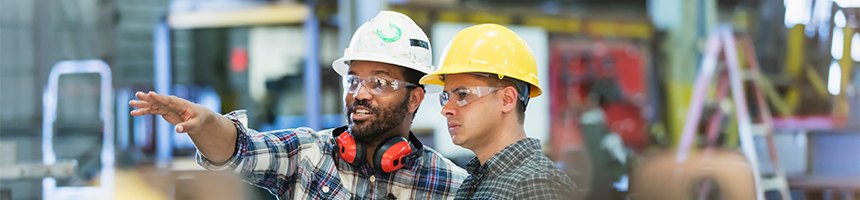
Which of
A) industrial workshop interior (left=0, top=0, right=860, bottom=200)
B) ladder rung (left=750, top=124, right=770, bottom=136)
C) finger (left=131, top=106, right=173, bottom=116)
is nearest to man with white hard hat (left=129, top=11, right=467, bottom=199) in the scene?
finger (left=131, top=106, right=173, bottom=116)

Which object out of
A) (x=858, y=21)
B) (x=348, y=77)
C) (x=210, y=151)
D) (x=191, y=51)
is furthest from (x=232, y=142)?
(x=858, y=21)

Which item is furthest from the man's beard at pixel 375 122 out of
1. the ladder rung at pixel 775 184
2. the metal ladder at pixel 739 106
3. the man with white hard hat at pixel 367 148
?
A: the ladder rung at pixel 775 184

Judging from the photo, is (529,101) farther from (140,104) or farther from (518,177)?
(140,104)

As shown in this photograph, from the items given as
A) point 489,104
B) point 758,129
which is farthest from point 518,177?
point 758,129

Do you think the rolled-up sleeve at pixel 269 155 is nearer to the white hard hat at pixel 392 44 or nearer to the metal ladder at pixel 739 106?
the white hard hat at pixel 392 44

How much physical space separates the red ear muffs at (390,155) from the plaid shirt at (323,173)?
42mm

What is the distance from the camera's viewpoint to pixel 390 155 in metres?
1.94

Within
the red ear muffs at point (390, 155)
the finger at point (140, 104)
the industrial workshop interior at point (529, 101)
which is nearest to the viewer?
the finger at point (140, 104)

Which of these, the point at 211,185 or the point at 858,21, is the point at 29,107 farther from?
the point at 858,21

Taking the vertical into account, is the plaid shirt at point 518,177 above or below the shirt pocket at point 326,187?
above

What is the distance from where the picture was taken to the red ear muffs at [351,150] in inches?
77.3

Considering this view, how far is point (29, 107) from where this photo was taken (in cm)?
735

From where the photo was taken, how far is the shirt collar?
1712 mm

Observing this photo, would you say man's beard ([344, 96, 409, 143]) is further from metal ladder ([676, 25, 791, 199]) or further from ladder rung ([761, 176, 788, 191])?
ladder rung ([761, 176, 788, 191])
